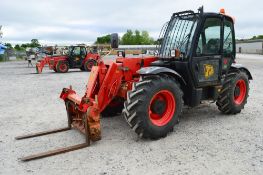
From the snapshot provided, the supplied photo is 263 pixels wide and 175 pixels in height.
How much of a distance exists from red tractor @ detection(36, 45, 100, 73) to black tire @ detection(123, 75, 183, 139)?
16251mm

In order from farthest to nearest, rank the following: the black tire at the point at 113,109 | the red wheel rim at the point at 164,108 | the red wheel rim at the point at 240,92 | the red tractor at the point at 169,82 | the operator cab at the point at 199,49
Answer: the red wheel rim at the point at 240,92
the black tire at the point at 113,109
the operator cab at the point at 199,49
the red wheel rim at the point at 164,108
the red tractor at the point at 169,82

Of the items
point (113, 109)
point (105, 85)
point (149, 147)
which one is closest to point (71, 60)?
point (113, 109)

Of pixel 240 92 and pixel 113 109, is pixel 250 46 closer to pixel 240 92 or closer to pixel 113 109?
pixel 240 92

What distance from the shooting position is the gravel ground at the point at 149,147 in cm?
421

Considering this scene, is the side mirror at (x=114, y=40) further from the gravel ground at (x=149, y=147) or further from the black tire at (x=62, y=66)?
the black tire at (x=62, y=66)

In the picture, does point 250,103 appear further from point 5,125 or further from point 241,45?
point 241,45

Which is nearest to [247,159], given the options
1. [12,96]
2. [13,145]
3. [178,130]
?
[178,130]

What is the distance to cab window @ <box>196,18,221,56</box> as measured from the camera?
609 cm

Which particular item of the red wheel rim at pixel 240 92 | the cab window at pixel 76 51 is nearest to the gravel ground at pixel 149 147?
the red wheel rim at pixel 240 92

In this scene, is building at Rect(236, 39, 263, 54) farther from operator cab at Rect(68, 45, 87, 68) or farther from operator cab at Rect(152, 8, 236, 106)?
operator cab at Rect(152, 8, 236, 106)

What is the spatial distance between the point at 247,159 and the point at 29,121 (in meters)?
4.86

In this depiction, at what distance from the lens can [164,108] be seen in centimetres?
552

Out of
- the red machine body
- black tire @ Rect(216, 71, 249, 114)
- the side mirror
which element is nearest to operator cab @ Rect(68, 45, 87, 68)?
the red machine body

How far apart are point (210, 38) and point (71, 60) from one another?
53.6 feet
